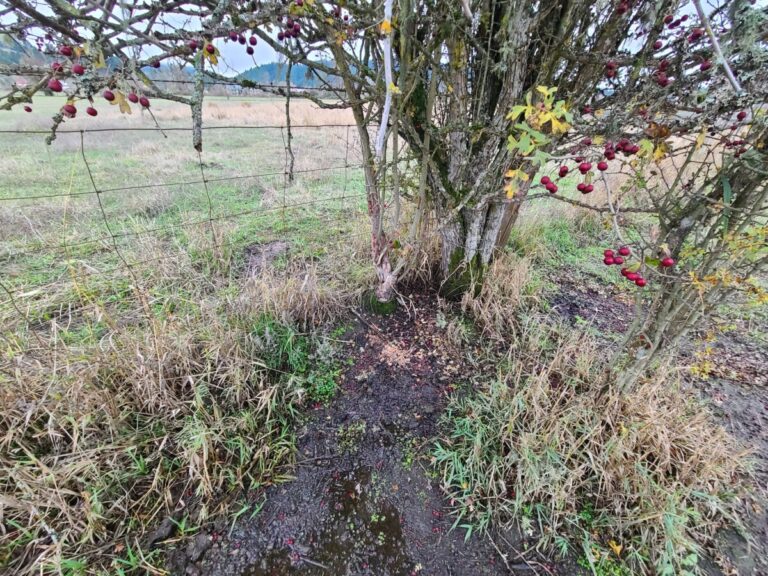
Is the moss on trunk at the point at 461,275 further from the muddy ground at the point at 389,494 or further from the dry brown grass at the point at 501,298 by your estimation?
the muddy ground at the point at 389,494

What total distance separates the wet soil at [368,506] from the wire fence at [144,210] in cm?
128

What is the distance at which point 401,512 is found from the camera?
4.90ft

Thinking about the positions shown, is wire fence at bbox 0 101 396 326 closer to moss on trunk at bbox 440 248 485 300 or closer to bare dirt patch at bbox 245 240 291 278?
bare dirt patch at bbox 245 240 291 278

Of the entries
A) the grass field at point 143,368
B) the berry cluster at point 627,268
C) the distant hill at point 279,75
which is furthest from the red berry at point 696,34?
the grass field at point 143,368

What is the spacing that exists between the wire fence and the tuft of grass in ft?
5.75

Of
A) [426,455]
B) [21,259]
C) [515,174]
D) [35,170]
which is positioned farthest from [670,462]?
[35,170]

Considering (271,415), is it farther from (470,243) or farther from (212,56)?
(470,243)

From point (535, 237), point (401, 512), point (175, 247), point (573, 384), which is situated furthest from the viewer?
point (535, 237)

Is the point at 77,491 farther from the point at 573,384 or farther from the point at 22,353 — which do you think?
the point at 573,384

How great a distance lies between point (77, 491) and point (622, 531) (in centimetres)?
226

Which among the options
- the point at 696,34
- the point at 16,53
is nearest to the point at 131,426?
the point at 16,53

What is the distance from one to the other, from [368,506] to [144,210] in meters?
4.05

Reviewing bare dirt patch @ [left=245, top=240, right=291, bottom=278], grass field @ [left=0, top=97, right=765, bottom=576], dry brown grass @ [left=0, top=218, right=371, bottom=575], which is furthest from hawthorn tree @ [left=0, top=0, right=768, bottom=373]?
bare dirt patch @ [left=245, top=240, right=291, bottom=278]

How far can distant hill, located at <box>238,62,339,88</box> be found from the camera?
1.84 metres
